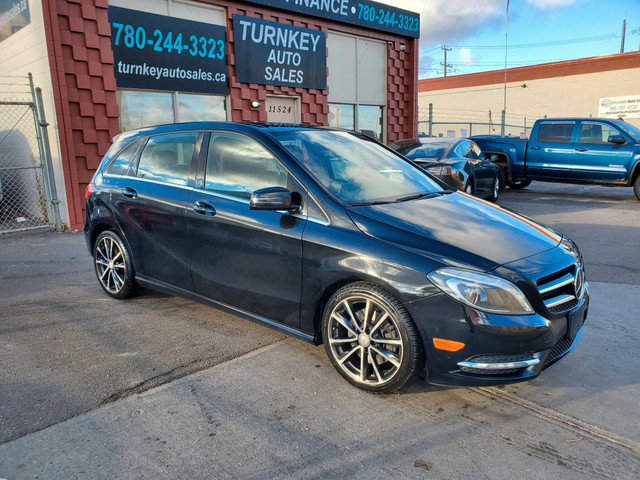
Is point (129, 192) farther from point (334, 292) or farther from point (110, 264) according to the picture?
point (334, 292)

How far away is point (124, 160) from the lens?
15.9 feet

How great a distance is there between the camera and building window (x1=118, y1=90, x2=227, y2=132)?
365 inches

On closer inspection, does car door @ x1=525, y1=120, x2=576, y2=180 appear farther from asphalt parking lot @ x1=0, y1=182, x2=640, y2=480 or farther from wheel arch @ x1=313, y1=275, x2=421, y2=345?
wheel arch @ x1=313, y1=275, x2=421, y2=345

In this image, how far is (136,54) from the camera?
910 centimetres

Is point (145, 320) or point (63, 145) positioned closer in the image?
point (145, 320)

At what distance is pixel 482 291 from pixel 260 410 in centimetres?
146

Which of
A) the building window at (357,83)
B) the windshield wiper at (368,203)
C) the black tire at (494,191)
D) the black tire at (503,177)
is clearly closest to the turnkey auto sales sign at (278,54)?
the building window at (357,83)

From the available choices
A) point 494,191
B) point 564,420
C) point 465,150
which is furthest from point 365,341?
point 494,191

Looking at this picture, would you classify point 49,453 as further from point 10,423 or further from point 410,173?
point 410,173

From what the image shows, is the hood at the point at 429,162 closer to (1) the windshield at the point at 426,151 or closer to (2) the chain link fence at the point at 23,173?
(1) the windshield at the point at 426,151

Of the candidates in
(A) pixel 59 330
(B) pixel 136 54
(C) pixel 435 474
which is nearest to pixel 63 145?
(B) pixel 136 54

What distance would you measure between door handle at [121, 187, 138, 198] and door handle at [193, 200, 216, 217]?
865mm

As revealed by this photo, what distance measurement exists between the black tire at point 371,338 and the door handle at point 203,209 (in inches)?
47.3

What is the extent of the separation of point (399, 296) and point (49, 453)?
6.60ft
